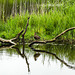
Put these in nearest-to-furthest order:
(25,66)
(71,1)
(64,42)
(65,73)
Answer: (65,73)
(25,66)
(64,42)
(71,1)

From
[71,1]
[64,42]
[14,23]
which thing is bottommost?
[64,42]

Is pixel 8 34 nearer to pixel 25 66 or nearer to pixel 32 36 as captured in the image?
pixel 32 36

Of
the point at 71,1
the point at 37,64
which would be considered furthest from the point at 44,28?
the point at 37,64

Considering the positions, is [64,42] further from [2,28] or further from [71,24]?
[2,28]

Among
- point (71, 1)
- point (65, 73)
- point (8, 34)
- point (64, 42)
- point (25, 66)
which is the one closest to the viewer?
point (65, 73)

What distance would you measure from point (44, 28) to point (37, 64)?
611cm

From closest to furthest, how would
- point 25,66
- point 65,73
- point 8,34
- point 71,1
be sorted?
point 65,73 → point 25,66 → point 8,34 → point 71,1

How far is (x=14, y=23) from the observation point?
1298 centimetres

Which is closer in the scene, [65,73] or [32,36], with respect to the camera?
[65,73]

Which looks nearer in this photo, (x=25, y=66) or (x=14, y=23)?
(x=25, y=66)

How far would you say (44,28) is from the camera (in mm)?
12195

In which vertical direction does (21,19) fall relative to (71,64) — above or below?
above

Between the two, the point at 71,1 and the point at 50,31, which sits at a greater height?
the point at 71,1

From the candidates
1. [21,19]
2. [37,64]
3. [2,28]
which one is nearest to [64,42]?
[21,19]
